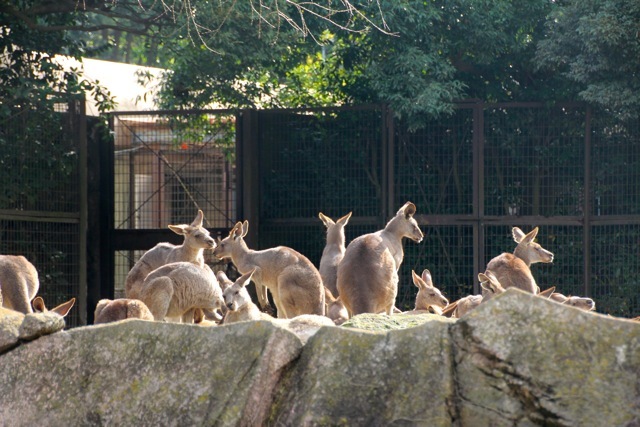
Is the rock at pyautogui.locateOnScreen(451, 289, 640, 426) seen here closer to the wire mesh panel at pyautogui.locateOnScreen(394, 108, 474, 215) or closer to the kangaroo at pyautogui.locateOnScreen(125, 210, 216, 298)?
the kangaroo at pyautogui.locateOnScreen(125, 210, 216, 298)

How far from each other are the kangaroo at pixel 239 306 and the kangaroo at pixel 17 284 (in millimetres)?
1938

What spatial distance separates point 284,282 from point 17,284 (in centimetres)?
278

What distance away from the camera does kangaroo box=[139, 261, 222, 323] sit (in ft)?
34.8

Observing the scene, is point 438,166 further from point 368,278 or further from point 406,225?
point 368,278

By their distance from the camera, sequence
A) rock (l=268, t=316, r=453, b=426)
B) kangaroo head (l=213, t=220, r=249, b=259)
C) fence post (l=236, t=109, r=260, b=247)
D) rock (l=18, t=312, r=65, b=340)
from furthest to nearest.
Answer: fence post (l=236, t=109, r=260, b=247), kangaroo head (l=213, t=220, r=249, b=259), rock (l=18, t=312, r=65, b=340), rock (l=268, t=316, r=453, b=426)

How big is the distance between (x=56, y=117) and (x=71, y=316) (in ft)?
8.74

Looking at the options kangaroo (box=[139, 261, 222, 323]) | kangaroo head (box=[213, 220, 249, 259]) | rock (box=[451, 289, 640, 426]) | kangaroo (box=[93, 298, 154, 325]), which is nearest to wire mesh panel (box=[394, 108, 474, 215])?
kangaroo head (box=[213, 220, 249, 259])

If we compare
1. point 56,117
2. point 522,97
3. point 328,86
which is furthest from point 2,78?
point 522,97

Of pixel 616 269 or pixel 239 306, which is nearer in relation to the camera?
pixel 239 306

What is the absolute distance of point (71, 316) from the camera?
599 inches

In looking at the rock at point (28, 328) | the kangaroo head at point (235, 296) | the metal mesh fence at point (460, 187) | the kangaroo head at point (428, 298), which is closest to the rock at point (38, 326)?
the rock at point (28, 328)

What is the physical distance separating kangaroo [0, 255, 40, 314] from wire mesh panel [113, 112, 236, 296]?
497cm

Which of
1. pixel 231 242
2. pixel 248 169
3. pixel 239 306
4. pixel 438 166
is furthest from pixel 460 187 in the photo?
pixel 239 306

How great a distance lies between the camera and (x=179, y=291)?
10.8 meters
